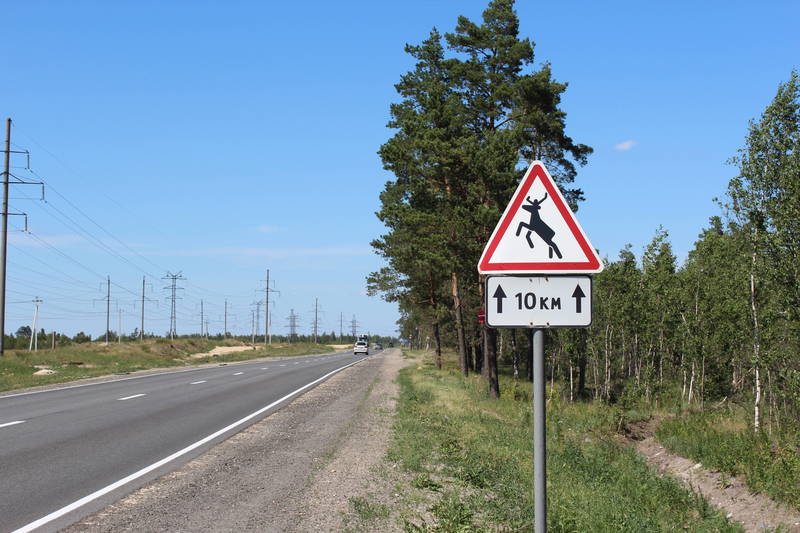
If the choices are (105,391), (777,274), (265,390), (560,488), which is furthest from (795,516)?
(105,391)

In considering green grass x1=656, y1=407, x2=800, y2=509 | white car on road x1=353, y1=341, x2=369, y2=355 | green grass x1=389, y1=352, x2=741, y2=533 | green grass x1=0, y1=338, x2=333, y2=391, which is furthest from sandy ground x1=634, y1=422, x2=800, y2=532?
white car on road x1=353, y1=341, x2=369, y2=355

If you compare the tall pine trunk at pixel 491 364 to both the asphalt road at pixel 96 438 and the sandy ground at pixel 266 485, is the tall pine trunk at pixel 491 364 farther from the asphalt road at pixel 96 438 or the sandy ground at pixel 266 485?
the sandy ground at pixel 266 485

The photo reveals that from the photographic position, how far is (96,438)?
12695mm

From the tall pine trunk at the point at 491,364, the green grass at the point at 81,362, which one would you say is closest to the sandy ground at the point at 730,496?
the tall pine trunk at the point at 491,364

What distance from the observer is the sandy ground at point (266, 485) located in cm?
705

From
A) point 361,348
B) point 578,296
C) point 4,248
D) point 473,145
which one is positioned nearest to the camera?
point 578,296

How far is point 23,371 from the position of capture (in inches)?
1331

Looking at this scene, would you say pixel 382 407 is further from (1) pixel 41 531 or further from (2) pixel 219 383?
(1) pixel 41 531

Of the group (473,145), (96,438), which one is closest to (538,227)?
(96,438)

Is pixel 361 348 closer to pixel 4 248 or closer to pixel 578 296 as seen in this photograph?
pixel 4 248

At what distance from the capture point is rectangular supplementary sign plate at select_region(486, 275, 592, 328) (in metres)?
4.62

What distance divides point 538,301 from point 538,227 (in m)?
0.52

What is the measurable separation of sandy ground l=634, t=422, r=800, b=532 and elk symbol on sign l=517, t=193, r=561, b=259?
31.8 feet

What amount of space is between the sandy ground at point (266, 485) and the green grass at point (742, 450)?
307 inches
